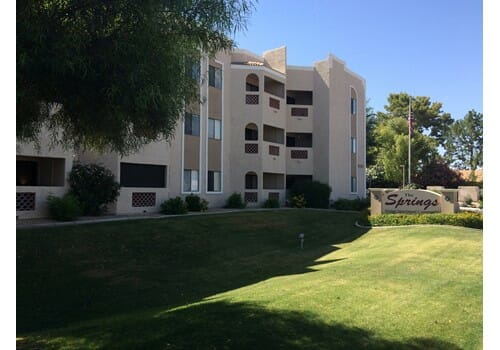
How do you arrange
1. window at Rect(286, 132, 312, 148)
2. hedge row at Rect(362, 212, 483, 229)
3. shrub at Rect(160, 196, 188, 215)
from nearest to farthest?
1. hedge row at Rect(362, 212, 483, 229)
2. shrub at Rect(160, 196, 188, 215)
3. window at Rect(286, 132, 312, 148)

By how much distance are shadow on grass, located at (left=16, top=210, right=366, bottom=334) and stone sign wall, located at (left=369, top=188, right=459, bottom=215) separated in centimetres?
217

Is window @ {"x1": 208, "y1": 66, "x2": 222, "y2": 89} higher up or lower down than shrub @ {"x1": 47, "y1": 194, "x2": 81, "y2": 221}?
higher up

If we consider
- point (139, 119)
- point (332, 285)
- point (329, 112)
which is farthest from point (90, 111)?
point (329, 112)

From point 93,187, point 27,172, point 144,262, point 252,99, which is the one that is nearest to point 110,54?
point 144,262

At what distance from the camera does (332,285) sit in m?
9.12

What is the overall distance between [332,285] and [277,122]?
940 inches

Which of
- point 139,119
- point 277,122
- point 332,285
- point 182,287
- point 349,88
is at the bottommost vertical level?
Answer: point 182,287

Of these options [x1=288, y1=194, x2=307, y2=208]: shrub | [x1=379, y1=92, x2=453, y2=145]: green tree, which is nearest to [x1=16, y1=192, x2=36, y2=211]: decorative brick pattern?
[x1=288, y1=194, x2=307, y2=208]: shrub

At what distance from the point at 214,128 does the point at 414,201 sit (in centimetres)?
1307

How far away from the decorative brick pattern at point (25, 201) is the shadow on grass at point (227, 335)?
1153 centimetres

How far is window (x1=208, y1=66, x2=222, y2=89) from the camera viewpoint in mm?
27369

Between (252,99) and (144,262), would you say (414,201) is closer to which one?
(252,99)

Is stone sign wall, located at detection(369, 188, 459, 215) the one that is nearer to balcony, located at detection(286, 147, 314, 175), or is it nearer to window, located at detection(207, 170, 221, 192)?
window, located at detection(207, 170, 221, 192)

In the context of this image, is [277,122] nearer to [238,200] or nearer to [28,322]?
[238,200]
